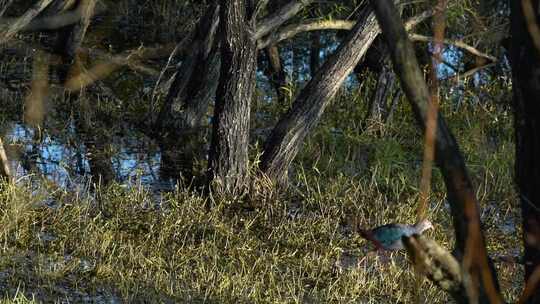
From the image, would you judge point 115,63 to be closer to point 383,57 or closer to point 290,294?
point 383,57

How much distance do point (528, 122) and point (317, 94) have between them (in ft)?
12.7

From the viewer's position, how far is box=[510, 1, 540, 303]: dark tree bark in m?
3.56

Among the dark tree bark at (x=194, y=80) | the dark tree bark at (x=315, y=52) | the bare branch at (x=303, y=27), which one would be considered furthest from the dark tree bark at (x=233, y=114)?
the dark tree bark at (x=315, y=52)

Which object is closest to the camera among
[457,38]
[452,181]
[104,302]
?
[452,181]

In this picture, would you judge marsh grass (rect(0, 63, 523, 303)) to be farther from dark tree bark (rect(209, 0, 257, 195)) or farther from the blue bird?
the blue bird

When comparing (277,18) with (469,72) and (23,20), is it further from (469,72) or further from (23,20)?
(23,20)

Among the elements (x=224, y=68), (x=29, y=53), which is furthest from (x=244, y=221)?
(x=29, y=53)

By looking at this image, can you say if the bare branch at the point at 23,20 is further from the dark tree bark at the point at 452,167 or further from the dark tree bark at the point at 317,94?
the dark tree bark at the point at 452,167

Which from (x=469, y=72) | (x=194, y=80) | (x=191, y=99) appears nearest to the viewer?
(x=194, y=80)

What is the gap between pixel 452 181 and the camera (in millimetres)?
3434

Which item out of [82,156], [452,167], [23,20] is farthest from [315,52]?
[452,167]

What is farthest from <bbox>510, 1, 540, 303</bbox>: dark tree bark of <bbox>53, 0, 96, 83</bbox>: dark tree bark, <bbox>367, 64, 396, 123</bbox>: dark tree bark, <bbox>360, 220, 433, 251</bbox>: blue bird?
<bbox>53, 0, 96, 83</bbox>: dark tree bark

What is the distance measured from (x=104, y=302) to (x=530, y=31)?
114 inches

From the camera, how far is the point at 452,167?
3.43 meters
